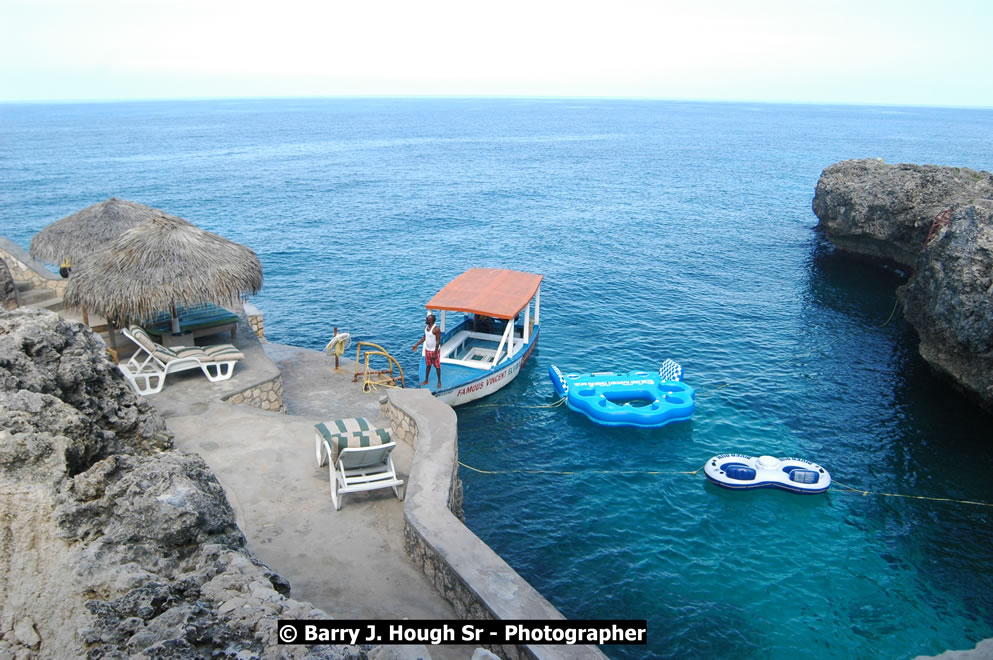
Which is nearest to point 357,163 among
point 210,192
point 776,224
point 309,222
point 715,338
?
point 210,192

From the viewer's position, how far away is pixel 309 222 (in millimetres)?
46812

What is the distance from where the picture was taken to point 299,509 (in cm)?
1007

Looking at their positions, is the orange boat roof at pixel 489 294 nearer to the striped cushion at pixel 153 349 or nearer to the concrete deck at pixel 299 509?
the concrete deck at pixel 299 509

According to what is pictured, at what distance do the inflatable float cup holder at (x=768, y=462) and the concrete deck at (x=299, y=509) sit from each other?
905cm

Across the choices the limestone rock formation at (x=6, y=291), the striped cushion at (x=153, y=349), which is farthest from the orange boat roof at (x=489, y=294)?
the limestone rock formation at (x=6, y=291)

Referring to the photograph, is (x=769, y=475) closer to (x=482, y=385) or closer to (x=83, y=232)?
(x=482, y=385)

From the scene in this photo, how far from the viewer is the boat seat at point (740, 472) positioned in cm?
1559

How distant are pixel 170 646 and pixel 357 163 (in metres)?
80.3

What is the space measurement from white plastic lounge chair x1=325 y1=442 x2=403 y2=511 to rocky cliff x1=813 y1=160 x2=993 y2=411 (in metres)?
17.3

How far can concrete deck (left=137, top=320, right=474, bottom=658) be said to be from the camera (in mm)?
8234

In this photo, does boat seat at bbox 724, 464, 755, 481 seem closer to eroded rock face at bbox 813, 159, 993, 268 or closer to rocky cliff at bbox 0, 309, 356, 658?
rocky cliff at bbox 0, 309, 356, 658

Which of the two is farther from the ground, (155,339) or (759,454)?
(155,339)

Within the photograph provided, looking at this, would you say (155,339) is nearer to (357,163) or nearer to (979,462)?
(979,462)

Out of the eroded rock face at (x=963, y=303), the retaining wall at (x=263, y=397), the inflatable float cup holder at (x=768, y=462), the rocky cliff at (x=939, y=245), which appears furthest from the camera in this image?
the rocky cliff at (x=939, y=245)
